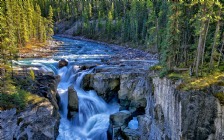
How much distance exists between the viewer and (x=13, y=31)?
4016 centimetres

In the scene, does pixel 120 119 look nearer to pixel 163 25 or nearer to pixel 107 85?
pixel 107 85

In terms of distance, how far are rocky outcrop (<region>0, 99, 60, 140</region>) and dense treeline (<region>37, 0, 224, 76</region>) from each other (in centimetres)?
1326

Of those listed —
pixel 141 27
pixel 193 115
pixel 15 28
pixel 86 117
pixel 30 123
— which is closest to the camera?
pixel 193 115

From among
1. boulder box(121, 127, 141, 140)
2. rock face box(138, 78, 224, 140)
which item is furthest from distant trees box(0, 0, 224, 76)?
boulder box(121, 127, 141, 140)

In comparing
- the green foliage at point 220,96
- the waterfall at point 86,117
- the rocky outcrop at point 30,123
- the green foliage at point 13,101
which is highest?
the green foliage at point 220,96

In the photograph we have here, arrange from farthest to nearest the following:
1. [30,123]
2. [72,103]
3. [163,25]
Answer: [163,25] < [72,103] < [30,123]

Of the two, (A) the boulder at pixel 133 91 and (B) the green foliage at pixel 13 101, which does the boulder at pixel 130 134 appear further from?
(B) the green foliage at pixel 13 101

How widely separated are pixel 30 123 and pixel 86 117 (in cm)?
907

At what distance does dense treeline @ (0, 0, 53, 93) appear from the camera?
96.4 feet

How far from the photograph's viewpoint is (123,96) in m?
31.9

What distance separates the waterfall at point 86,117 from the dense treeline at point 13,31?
25.8 ft

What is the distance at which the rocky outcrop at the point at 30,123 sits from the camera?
20.8 m

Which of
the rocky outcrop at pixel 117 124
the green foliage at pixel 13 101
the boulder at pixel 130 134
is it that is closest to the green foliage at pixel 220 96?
the boulder at pixel 130 134

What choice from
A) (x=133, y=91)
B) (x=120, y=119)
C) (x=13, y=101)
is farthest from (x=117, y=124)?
(x=13, y=101)
